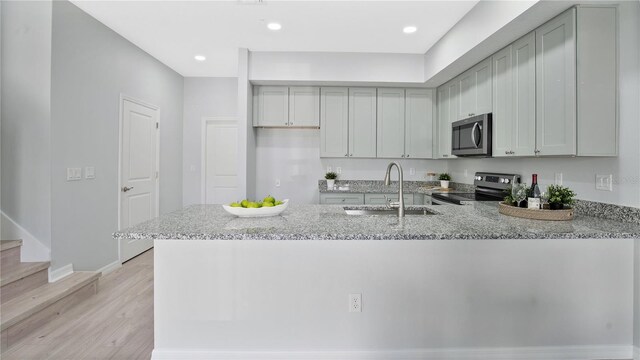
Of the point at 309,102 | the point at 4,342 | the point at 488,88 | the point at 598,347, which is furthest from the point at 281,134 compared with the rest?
the point at 598,347

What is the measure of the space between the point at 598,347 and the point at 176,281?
8.11 ft

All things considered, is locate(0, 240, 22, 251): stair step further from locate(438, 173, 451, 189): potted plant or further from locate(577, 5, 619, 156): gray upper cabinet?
locate(438, 173, 451, 189): potted plant

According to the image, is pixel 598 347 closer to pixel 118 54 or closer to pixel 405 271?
pixel 405 271

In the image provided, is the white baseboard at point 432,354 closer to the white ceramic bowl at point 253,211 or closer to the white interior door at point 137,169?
the white ceramic bowl at point 253,211

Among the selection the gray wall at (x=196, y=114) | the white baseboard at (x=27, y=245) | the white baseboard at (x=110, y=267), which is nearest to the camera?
the white baseboard at (x=27, y=245)

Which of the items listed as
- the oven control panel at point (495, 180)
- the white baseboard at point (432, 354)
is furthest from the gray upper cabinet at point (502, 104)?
the white baseboard at point (432, 354)

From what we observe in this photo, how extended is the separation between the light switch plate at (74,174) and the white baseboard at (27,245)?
0.55 metres

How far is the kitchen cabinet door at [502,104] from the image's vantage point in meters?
2.73

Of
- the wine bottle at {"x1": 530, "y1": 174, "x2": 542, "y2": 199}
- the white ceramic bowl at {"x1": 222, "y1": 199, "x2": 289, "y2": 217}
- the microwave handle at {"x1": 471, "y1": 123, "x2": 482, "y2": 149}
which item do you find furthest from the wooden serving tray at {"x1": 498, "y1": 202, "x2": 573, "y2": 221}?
the white ceramic bowl at {"x1": 222, "y1": 199, "x2": 289, "y2": 217}

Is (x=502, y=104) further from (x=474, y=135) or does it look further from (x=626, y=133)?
(x=626, y=133)

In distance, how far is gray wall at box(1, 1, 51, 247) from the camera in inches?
107

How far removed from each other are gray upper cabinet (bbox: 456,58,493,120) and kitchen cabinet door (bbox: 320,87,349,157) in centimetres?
142

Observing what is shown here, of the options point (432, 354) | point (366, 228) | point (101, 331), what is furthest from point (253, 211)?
point (101, 331)

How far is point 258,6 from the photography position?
9.48ft
